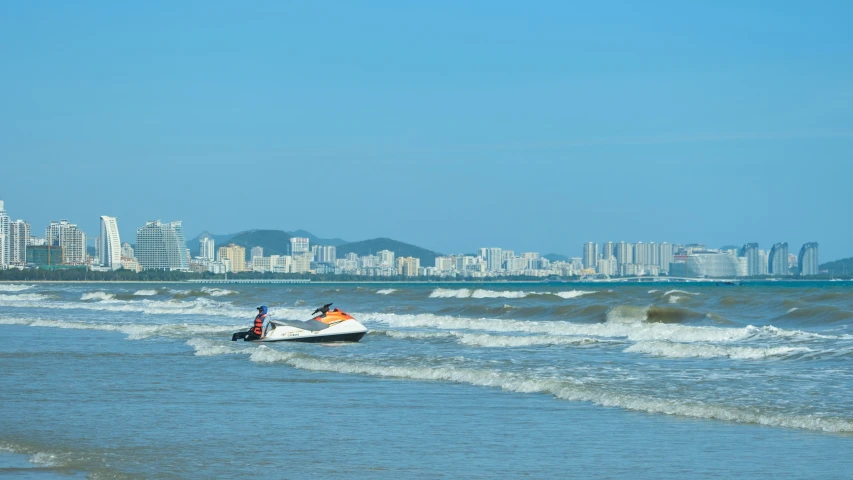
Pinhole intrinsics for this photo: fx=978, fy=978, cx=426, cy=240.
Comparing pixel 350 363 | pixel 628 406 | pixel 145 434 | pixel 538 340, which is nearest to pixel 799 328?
pixel 538 340

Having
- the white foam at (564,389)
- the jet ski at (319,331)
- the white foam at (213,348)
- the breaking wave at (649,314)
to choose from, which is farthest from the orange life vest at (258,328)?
Answer: the breaking wave at (649,314)

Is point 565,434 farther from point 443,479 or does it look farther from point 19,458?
point 19,458

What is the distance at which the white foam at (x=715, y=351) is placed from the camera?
2139 centimetres

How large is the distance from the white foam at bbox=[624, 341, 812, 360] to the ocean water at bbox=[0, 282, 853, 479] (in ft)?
0.25

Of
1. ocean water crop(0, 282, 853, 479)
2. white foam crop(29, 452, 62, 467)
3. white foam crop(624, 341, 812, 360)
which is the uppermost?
white foam crop(624, 341, 812, 360)

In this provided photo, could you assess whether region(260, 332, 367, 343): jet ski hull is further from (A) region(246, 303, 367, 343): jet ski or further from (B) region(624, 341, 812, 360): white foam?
(B) region(624, 341, 812, 360): white foam

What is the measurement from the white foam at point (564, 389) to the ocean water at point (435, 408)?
0.05m

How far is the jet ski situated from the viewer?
92.2 feet

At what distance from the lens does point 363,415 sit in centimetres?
1379

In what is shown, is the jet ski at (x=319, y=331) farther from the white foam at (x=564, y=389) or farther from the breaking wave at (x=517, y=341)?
the white foam at (x=564, y=389)

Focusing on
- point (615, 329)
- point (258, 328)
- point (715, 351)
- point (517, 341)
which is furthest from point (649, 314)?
point (258, 328)

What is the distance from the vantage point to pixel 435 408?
14.4m

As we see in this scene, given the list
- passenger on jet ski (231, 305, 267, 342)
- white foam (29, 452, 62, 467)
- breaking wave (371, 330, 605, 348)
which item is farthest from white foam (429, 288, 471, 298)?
white foam (29, 452, 62, 467)

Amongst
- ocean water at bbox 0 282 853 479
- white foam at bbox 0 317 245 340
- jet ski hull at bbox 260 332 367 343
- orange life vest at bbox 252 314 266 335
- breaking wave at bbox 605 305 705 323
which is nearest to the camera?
ocean water at bbox 0 282 853 479
